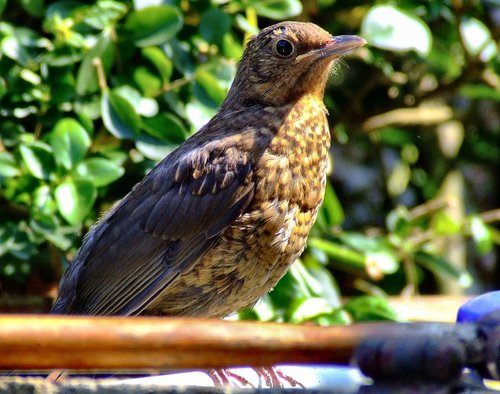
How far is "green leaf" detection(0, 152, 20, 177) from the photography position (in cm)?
379

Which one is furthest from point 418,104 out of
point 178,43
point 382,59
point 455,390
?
point 455,390

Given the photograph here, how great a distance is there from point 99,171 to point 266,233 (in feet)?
3.04

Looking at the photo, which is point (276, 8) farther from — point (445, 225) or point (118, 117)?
point (445, 225)

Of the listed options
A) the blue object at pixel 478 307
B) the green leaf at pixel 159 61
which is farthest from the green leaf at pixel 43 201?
the blue object at pixel 478 307

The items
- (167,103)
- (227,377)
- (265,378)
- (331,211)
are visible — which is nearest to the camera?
(265,378)

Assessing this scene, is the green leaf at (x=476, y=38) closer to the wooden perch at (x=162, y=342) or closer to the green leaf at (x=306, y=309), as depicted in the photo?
the green leaf at (x=306, y=309)

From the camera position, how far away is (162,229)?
3.59 m

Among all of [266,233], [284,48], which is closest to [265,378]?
[266,233]

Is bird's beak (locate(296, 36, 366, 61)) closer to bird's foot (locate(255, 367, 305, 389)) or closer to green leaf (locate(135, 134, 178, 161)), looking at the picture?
green leaf (locate(135, 134, 178, 161))

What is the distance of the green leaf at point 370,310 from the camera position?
415cm

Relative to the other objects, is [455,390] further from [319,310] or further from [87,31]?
[87,31]

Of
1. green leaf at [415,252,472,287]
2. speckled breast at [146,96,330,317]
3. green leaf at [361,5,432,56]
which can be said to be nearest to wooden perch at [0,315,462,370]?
speckled breast at [146,96,330,317]

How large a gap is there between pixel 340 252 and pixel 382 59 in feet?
3.84

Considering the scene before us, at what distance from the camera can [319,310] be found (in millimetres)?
4090
